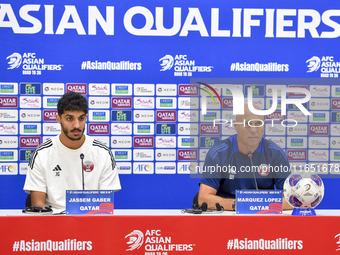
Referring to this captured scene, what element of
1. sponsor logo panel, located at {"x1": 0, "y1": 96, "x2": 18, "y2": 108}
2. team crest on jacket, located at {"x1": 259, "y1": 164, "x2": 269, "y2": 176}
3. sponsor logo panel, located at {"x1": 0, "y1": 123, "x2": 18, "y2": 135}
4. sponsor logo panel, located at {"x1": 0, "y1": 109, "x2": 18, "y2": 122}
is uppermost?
sponsor logo panel, located at {"x1": 0, "y1": 96, "x2": 18, "y2": 108}

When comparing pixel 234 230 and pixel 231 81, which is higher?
pixel 231 81

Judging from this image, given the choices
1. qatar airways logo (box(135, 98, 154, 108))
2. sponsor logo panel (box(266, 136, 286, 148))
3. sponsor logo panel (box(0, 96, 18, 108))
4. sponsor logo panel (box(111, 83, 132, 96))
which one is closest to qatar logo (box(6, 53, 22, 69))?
sponsor logo panel (box(0, 96, 18, 108))

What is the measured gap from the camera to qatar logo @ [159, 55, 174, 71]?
2639mm

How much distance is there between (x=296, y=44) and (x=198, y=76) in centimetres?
91

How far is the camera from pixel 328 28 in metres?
2.66

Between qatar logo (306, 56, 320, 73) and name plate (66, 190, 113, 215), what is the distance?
214cm

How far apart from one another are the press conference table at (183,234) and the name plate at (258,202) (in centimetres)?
10

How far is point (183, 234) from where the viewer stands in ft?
4.49

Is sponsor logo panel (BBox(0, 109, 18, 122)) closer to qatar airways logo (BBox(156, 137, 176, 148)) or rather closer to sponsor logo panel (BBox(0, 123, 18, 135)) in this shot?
sponsor logo panel (BBox(0, 123, 18, 135))

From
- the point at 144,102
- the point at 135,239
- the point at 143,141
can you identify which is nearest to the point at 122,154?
the point at 143,141

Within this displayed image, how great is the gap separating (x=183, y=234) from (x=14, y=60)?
213 centimetres

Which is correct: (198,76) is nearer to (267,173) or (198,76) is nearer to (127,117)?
(127,117)

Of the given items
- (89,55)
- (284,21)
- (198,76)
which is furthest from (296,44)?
(89,55)

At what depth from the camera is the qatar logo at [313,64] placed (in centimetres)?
267
